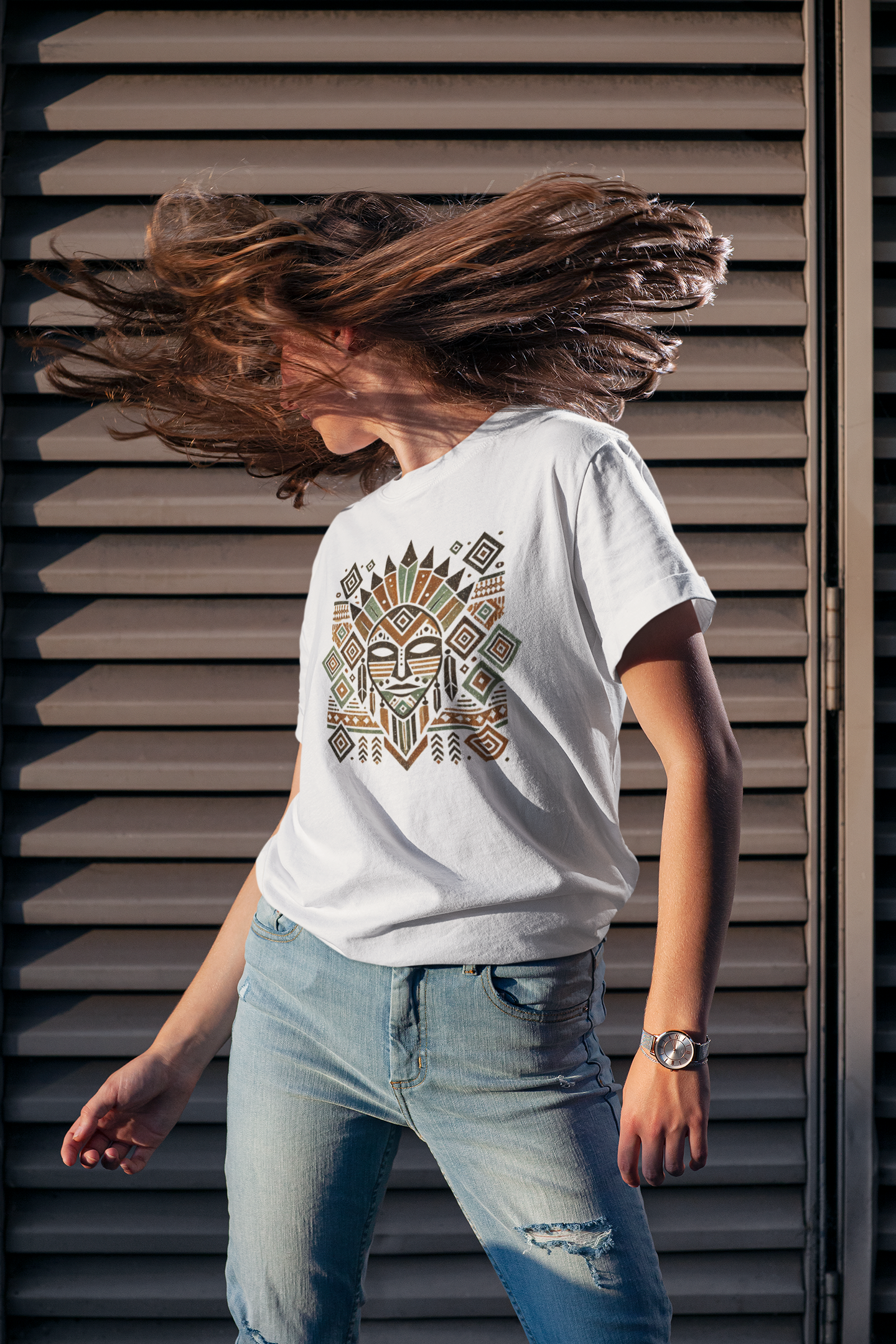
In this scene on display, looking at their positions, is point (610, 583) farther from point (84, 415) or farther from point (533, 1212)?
point (84, 415)

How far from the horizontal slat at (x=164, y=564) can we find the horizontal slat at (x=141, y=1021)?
3.24ft

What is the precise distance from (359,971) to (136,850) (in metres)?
1.18

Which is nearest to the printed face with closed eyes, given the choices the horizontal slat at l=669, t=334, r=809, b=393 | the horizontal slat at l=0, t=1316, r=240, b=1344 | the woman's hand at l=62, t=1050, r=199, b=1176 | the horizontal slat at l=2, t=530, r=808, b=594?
the woman's hand at l=62, t=1050, r=199, b=1176

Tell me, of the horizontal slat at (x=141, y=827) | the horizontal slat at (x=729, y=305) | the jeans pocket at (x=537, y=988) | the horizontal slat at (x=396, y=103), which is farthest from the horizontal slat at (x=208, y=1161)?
the horizontal slat at (x=396, y=103)

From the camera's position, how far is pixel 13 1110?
2.22 meters

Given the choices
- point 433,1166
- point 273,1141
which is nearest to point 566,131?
point 273,1141

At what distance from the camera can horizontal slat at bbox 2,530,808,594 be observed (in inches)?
86.9

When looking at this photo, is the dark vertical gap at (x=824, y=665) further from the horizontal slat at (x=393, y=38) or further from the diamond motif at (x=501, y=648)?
the diamond motif at (x=501, y=648)

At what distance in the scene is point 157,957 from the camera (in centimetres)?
222

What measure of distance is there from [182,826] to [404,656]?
1.22m

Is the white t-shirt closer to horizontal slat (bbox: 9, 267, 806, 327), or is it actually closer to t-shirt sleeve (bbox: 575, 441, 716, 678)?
t-shirt sleeve (bbox: 575, 441, 716, 678)

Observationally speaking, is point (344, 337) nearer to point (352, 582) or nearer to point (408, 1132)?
point (352, 582)

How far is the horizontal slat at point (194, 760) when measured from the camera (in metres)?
2.20

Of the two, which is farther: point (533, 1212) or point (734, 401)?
point (734, 401)
